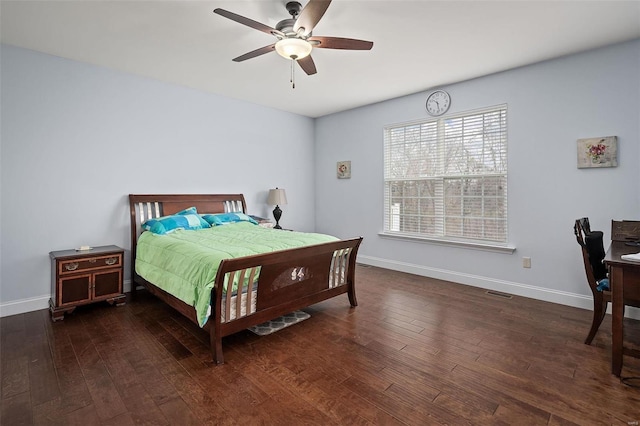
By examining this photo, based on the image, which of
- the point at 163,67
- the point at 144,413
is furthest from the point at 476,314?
the point at 163,67

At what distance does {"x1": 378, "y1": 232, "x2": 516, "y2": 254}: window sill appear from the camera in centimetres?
388

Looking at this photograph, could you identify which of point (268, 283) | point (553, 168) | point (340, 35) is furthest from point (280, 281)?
point (553, 168)

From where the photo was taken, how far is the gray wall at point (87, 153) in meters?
3.23

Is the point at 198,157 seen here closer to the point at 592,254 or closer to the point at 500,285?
the point at 500,285

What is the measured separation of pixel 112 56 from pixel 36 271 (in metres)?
2.44

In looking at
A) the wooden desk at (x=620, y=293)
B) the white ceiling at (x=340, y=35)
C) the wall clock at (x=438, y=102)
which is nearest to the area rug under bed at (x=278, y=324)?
the wooden desk at (x=620, y=293)

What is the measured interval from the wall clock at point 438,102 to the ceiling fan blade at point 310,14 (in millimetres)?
2633

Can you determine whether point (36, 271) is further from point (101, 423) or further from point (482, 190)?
point (482, 190)

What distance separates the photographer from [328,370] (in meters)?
2.20

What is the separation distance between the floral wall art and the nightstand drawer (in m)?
5.03

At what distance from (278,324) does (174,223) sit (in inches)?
72.2

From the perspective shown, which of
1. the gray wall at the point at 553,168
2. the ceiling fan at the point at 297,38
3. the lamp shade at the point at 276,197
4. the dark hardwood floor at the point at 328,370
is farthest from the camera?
the lamp shade at the point at 276,197

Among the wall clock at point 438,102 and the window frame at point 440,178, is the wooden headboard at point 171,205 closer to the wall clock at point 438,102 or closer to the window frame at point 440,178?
the window frame at point 440,178

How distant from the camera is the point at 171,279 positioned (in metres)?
2.84
